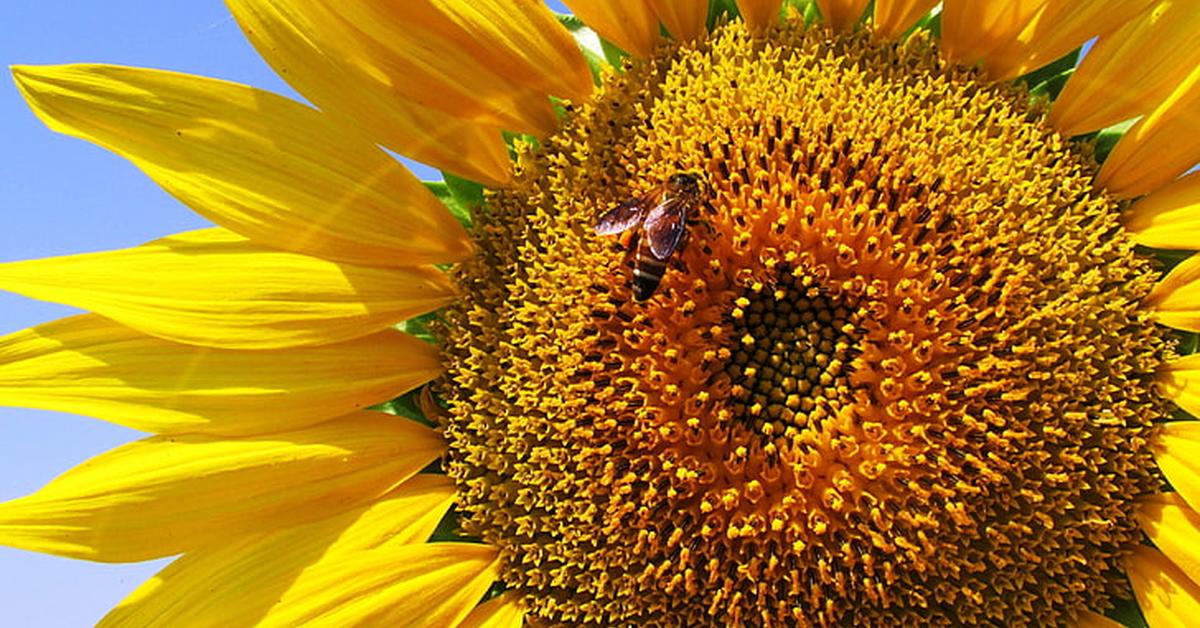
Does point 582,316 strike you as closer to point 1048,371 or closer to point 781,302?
point 781,302

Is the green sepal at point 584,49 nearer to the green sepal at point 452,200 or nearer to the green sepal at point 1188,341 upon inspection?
the green sepal at point 452,200

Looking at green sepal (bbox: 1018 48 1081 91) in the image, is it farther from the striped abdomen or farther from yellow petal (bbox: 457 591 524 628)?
yellow petal (bbox: 457 591 524 628)

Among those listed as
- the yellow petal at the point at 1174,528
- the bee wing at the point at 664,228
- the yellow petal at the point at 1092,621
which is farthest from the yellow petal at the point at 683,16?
the yellow petal at the point at 1092,621

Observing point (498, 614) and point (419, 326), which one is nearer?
point (498, 614)

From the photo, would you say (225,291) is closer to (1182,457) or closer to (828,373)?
(828,373)

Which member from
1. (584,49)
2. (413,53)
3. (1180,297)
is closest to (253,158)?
(413,53)

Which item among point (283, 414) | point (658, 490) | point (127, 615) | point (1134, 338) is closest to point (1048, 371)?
point (1134, 338)

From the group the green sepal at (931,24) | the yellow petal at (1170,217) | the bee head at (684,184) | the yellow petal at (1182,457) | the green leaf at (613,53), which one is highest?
the green leaf at (613,53)
